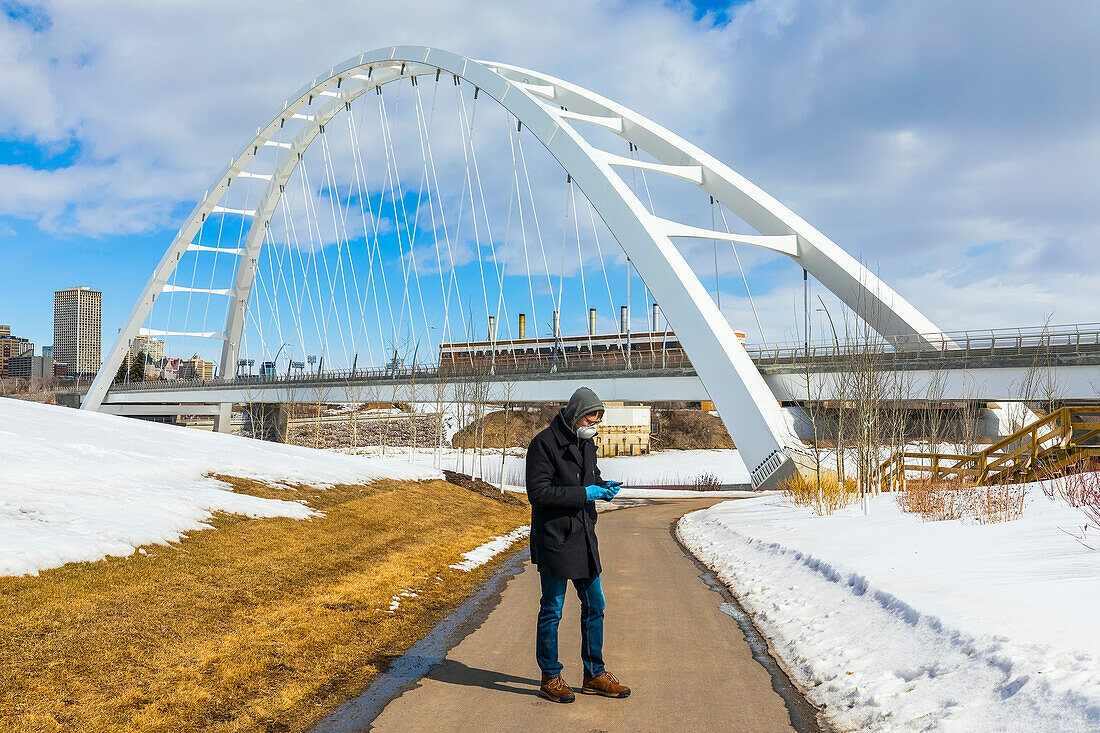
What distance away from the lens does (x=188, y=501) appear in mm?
10398

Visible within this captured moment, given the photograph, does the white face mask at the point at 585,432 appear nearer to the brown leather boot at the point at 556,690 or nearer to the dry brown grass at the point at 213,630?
the brown leather boot at the point at 556,690

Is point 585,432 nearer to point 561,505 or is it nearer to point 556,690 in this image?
point 561,505

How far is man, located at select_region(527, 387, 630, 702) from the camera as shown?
488 cm

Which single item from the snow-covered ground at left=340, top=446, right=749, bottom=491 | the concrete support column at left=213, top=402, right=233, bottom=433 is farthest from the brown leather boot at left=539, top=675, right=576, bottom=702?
the concrete support column at left=213, top=402, right=233, bottom=433

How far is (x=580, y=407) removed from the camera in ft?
16.5

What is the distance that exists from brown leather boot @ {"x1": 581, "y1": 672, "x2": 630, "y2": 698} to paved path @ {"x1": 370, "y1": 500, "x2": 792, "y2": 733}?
0.20 ft

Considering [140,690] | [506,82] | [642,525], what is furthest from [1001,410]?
[140,690]

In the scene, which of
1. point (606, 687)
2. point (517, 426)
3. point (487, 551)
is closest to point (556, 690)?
point (606, 687)

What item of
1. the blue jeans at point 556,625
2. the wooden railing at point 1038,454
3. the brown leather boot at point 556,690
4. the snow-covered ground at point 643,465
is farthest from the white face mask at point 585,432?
the snow-covered ground at point 643,465

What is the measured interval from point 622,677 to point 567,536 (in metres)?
1.28

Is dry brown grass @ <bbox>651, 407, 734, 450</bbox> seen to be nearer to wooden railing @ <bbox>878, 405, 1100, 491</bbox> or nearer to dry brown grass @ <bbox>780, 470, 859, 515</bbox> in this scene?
wooden railing @ <bbox>878, 405, 1100, 491</bbox>

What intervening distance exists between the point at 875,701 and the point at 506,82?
31745 millimetres

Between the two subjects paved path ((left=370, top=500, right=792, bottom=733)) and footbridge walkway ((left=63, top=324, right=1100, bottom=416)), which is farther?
footbridge walkway ((left=63, top=324, right=1100, bottom=416))

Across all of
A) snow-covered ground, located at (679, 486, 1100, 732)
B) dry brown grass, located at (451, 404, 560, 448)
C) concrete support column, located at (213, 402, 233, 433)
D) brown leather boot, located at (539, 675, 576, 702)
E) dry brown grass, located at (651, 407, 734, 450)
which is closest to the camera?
snow-covered ground, located at (679, 486, 1100, 732)
